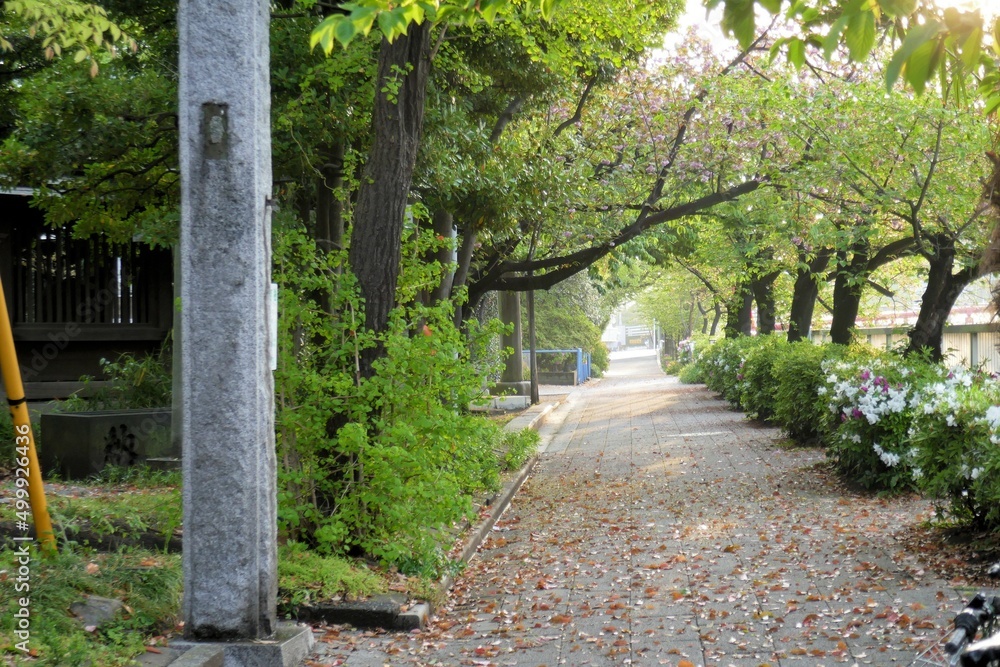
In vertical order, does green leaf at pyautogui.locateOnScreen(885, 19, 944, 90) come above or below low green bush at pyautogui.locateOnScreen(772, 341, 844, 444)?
above

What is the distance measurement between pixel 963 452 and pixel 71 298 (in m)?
11.6

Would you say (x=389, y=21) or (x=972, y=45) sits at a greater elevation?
(x=389, y=21)

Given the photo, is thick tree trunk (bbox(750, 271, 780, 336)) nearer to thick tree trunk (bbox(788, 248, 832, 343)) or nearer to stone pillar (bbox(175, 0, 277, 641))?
thick tree trunk (bbox(788, 248, 832, 343))

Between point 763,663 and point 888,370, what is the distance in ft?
23.3

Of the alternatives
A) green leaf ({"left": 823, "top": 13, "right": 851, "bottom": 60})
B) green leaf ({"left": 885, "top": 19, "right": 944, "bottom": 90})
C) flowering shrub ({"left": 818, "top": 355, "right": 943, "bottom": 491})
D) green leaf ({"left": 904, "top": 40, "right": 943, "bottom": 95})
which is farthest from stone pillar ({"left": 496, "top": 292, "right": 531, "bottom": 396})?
green leaf ({"left": 885, "top": 19, "right": 944, "bottom": 90})

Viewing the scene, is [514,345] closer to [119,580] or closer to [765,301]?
[765,301]

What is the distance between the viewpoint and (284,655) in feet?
17.9

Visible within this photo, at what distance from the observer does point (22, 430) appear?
225 inches

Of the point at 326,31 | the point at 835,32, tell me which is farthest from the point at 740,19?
the point at 326,31

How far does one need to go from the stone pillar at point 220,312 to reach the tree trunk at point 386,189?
2.46 meters

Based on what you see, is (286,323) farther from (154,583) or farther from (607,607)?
(607,607)

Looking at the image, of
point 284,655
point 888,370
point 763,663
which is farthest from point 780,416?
point 284,655

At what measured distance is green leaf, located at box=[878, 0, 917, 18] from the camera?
356 cm

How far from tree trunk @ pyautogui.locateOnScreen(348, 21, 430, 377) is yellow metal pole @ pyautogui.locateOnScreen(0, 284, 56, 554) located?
102 inches
